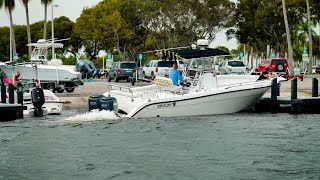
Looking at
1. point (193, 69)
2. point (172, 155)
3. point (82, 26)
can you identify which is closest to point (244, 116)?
point (193, 69)

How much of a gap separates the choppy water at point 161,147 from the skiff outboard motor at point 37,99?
770 mm

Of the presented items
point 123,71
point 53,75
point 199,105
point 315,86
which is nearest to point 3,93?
point 199,105

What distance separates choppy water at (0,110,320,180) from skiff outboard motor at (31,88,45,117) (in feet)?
2.53

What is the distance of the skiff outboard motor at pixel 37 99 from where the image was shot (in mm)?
25375

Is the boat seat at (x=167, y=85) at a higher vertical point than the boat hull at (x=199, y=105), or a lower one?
higher

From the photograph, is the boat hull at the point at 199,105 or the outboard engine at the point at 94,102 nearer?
the boat hull at the point at 199,105

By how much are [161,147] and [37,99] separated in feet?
28.6

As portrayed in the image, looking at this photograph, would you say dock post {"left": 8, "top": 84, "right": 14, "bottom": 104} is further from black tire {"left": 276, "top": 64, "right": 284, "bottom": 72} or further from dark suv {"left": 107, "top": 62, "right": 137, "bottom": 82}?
black tire {"left": 276, "top": 64, "right": 284, "bottom": 72}

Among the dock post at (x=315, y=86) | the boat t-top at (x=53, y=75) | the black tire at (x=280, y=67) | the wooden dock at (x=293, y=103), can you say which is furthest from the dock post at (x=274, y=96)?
the black tire at (x=280, y=67)

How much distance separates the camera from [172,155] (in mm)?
16859

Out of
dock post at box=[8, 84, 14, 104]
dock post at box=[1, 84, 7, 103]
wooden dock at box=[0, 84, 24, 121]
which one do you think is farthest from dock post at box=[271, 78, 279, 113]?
dock post at box=[1, 84, 7, 103]

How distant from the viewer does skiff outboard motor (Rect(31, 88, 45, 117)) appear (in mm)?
25375

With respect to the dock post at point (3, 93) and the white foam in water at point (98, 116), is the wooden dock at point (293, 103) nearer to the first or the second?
the white foam in water at point (98, 116)

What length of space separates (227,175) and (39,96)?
494 inches
